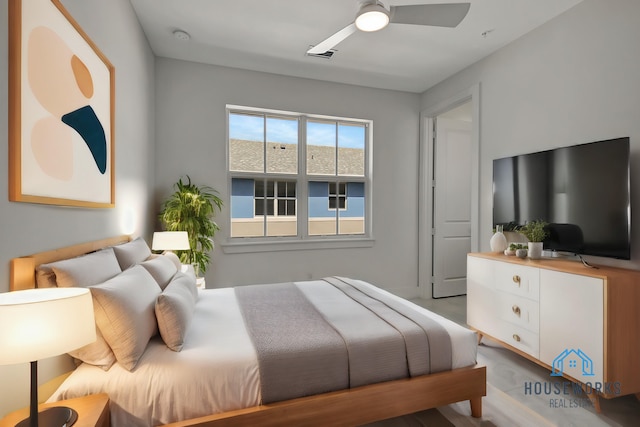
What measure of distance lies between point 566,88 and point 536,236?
1.26 meters

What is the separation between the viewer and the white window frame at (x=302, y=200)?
3.75 m

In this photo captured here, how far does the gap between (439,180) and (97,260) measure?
13.2ft

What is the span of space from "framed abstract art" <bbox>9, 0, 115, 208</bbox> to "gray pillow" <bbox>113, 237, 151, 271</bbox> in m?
0.29

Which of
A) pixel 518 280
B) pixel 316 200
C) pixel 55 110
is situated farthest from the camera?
pixel 316 200

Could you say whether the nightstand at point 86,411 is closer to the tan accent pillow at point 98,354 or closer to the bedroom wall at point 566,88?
the tan accent pillow at point 98,354

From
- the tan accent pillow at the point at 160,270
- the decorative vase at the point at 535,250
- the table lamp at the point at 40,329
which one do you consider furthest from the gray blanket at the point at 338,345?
the decorative vase at the point at 535,250

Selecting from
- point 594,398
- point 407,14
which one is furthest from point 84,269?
point 594,398

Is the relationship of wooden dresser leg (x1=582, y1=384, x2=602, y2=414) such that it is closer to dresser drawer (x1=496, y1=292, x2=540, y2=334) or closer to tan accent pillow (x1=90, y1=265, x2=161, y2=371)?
dresser drawer (x1=496, y1=292, x2=540, y2=334)

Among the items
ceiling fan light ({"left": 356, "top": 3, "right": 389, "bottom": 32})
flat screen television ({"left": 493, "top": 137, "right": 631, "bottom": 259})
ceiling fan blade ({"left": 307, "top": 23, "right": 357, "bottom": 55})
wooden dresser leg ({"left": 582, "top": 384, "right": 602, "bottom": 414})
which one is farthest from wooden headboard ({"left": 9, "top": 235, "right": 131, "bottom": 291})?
flat screen television ({"left": 493, "top": 137, "right": 631, "bottom": 259})

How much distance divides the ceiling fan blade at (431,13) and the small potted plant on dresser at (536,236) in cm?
171

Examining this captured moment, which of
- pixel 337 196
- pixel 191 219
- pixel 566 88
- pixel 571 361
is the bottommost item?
pixel 571 361

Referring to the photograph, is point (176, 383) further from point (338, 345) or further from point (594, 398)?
point (594, 398)

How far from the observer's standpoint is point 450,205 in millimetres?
4457

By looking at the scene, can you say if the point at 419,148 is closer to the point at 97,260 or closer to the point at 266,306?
the point at 266,306
